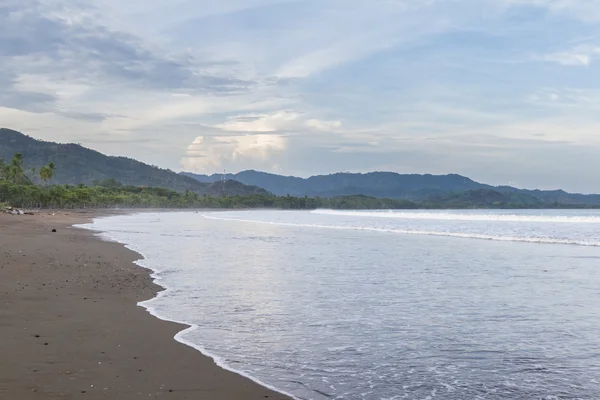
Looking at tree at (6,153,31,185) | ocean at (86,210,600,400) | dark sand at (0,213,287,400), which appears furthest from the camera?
tree at (6,153,31,185)

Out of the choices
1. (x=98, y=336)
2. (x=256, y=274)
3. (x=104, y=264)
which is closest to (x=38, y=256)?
(x=104, y=264)

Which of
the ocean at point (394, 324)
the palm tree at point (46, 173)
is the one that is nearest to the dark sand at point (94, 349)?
the ocean at point (394, 324)

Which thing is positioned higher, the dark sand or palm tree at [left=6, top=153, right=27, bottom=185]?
palm tree at [left=6, top=153, right=27, bottom=185]

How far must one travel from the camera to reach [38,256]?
19.8m

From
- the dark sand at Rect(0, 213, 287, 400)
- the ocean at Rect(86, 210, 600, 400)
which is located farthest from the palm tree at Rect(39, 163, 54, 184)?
the dark sand at Rect(0, 213, 287, 400)

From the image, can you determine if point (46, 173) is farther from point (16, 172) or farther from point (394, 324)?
point (394, 324)

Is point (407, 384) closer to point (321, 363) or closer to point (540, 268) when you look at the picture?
point (321, 363)

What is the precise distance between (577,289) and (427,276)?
4.15 m

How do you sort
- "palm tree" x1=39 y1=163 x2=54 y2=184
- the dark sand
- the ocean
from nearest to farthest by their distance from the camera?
the dark sand → the ocean → "palm tree" x1=39 y1=163 x2=54 y2=184

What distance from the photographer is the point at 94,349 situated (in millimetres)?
7715

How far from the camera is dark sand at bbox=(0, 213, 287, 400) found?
239 inches

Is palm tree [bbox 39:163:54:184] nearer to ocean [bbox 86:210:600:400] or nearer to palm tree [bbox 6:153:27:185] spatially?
palm tree [bbox 6:153:27:185]

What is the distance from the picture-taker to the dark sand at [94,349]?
608cm

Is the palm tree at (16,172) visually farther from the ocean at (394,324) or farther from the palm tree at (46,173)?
the ocean at (394,324)
